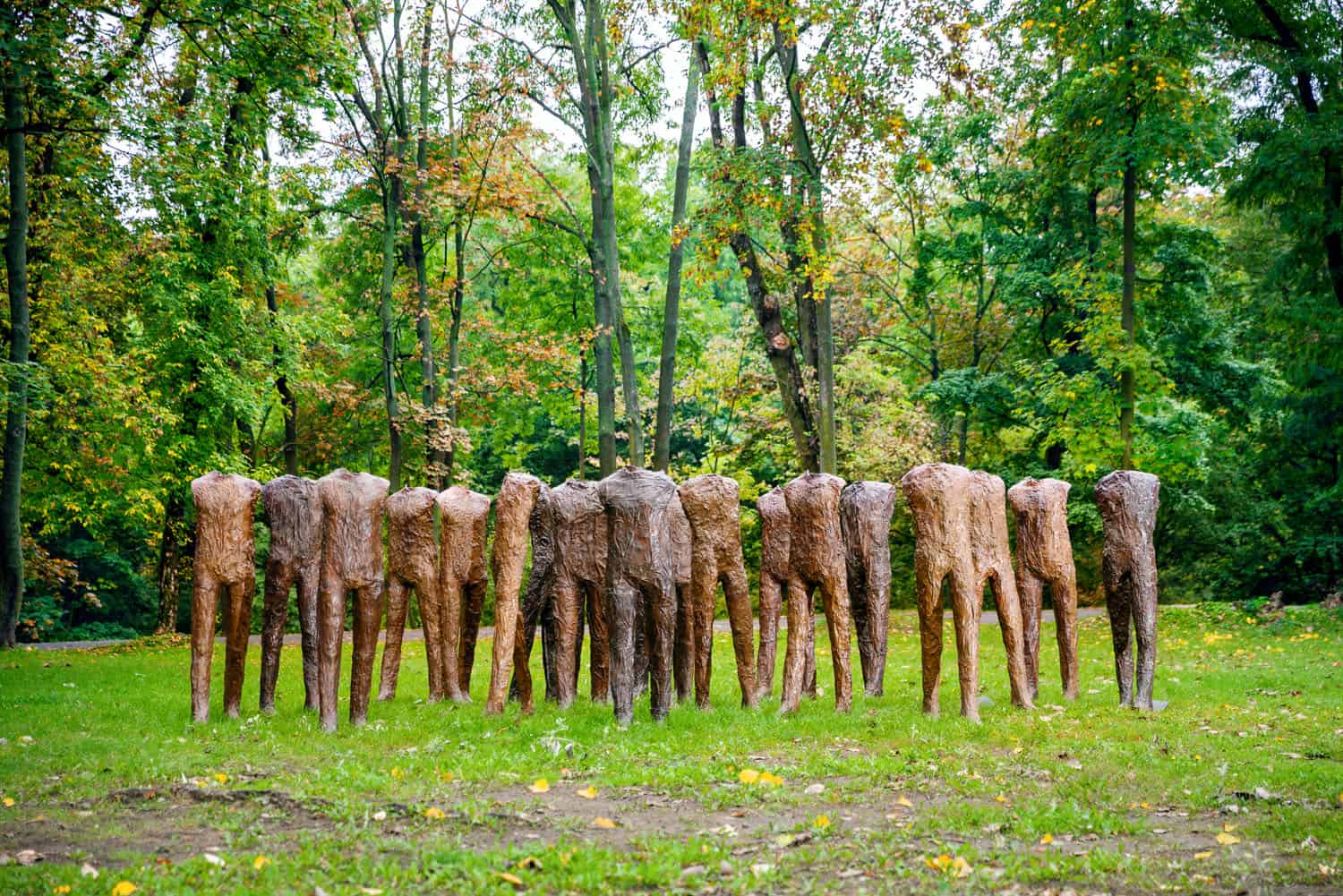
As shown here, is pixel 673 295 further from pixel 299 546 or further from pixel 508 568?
pixel 299 546

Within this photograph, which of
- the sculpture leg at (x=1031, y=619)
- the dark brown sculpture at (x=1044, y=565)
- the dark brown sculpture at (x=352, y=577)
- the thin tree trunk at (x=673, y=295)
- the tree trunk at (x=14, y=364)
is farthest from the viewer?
the thin tree trunk at (x=673, y=295)

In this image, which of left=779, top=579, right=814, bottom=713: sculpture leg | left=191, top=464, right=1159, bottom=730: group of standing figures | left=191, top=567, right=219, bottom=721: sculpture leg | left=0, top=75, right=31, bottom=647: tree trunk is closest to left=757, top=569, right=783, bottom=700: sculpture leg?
left=191, top=464, right=1159, bottom=730: group of standing figures

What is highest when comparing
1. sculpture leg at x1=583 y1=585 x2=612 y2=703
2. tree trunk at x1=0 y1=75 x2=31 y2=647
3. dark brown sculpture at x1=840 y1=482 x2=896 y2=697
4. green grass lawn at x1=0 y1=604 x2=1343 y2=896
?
tree trunk at x1=0 y1=75 x2=31 y2=647

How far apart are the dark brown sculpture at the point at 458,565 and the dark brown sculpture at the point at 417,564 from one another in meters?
0.09

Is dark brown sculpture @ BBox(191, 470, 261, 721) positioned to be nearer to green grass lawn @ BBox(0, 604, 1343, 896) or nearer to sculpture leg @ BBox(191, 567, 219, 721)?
sculpture leg @ BBox(191, 567, 219, 721)

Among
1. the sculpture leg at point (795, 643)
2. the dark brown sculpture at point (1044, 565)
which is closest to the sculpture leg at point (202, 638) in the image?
the sculpture leg at point (795, 643)

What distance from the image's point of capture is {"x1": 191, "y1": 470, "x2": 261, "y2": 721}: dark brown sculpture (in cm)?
948

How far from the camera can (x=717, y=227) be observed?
17.1 m

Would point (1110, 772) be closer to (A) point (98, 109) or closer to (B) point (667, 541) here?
(B) point (667, 541)

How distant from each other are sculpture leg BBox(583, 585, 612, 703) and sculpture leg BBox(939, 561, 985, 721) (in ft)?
11.1

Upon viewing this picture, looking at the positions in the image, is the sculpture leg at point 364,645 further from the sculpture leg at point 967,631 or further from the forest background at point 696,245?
the forest background at point 696,245

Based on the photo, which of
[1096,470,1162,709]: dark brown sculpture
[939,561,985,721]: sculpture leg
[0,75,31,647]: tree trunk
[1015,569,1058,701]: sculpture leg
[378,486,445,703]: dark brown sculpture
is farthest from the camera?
[0,75,31,647]: tree trunk

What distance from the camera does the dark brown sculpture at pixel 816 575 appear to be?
9516mm

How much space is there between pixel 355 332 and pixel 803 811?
73.4 ft
